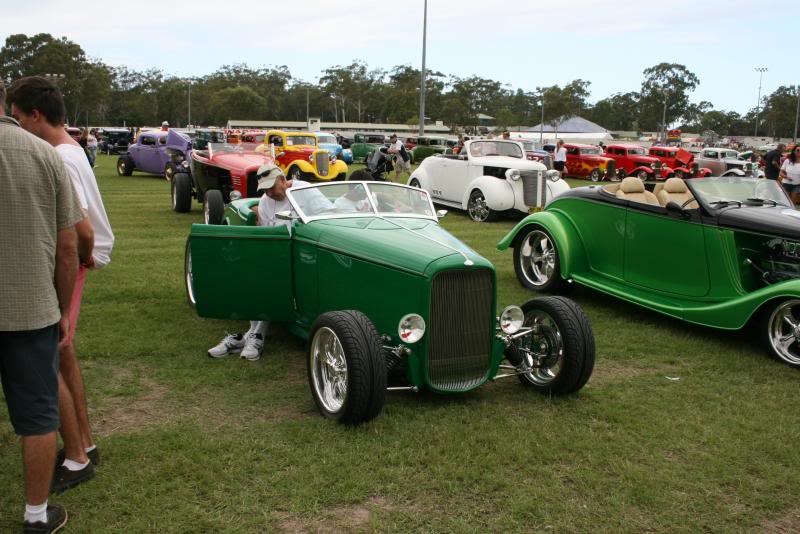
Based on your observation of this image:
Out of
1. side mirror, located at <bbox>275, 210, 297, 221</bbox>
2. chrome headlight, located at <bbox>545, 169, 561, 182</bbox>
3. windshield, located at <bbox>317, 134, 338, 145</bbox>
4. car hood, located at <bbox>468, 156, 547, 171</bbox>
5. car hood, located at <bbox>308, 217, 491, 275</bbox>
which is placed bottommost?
car hood, located at <bbox>308, 217, 491, 275</bbox>

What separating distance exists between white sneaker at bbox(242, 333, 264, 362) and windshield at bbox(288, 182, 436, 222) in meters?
1.10

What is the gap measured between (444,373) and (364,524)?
1582 mm

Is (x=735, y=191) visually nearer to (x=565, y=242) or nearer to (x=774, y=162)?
(x=565, y=242)

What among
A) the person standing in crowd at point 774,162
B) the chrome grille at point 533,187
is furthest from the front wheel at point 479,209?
the person standing in crowd at point 774,162

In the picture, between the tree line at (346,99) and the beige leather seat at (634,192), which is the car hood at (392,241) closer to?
the beige leather seat at (634,192)

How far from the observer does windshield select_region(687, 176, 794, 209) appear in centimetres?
709

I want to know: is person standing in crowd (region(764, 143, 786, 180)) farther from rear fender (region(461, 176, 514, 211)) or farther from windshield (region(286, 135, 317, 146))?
windshield (region(286, 135, 317, 146))

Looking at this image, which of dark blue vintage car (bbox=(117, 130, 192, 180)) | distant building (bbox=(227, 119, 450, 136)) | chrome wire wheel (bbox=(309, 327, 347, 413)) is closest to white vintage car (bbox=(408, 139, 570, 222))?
dark blue vintage car (bbox=(117, 130, 192, 180))

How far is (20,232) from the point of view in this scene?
10.1ft

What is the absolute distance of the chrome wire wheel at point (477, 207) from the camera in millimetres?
15291

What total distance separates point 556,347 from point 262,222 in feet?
9.78

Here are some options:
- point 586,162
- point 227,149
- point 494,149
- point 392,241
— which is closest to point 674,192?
point 392,241

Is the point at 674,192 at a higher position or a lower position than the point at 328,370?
higher

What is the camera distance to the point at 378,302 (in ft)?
17.0
